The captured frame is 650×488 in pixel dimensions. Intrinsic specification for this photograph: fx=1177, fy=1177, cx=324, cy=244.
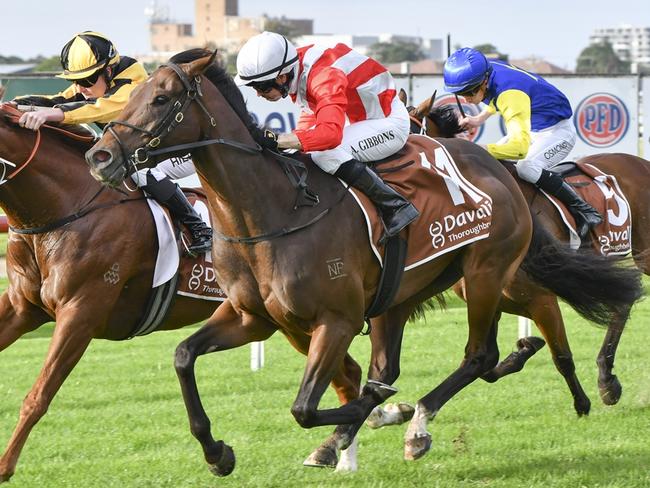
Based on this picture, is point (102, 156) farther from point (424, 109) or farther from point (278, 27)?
point (278, 27)

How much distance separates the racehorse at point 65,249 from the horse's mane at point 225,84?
1.00m

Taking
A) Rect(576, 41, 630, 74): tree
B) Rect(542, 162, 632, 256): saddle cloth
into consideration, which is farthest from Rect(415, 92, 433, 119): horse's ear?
Rect(576, 41, 630, 74): tree

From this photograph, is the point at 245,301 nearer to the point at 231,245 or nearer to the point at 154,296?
the point at 231,245

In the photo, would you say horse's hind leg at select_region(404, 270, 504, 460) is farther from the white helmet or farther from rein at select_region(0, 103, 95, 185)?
rein at select_region(0, 103, 95, 185)

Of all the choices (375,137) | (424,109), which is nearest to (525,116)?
(424,109)

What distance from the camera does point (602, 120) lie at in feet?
49.0

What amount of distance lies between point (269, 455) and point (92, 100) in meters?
1.90

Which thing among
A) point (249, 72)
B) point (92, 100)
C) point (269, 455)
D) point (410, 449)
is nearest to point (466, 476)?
point (410, 449)

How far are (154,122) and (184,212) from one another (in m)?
1.53

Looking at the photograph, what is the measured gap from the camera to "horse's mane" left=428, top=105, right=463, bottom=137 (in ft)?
22.4

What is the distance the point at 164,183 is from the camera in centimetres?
581

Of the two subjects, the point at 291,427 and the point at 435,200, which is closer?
the point at 435,200

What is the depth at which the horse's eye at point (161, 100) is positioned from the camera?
14.4ft

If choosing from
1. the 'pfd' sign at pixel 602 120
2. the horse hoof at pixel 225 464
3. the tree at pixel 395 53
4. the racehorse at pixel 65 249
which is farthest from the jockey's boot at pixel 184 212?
the tree at pixel 395 53
